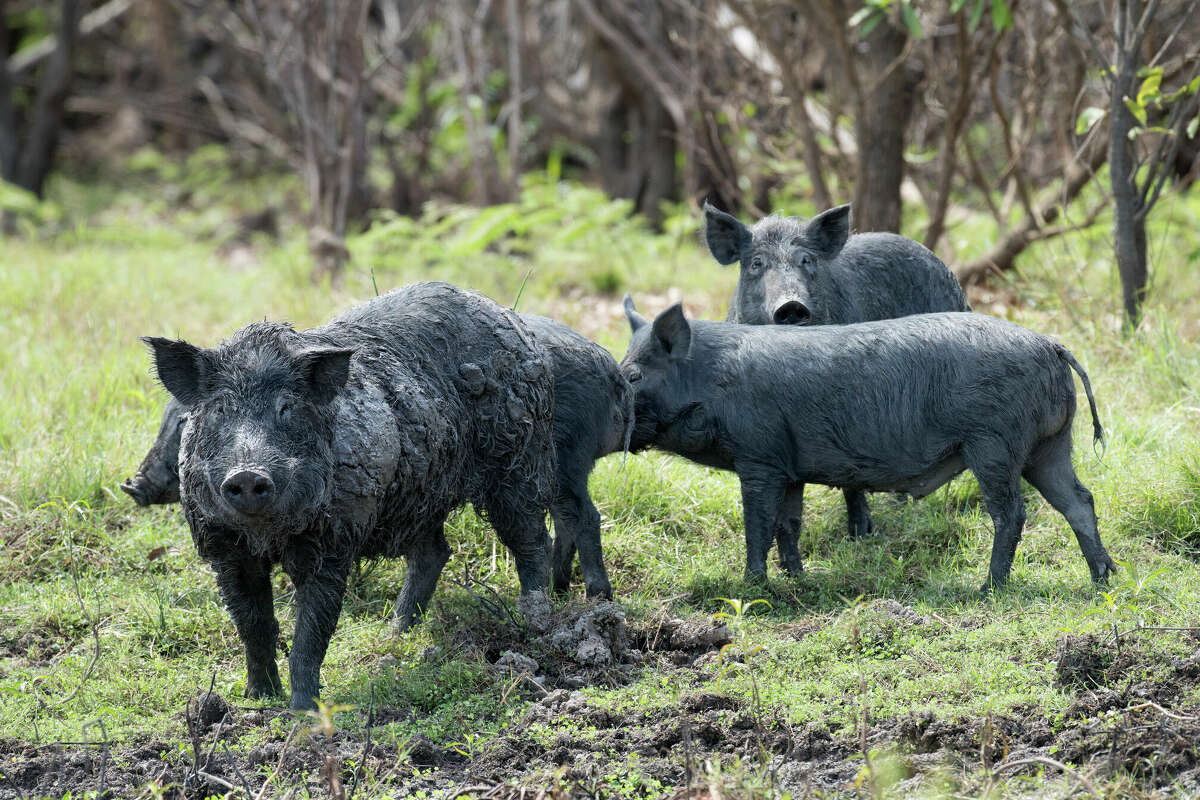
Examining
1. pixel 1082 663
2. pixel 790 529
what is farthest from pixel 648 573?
pixel 1082 663

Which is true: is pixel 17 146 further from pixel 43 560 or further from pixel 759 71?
pixel 43 560

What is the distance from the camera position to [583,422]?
5328mm

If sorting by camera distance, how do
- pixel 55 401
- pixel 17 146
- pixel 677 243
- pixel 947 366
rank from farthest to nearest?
1. pixel 17 146
2. pixel 677 243
3. pixel 55 401
4. pixel 947 366

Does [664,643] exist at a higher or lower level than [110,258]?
lower

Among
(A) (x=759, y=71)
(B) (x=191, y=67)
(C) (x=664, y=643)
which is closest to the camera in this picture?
(C) (x=664, y=643)

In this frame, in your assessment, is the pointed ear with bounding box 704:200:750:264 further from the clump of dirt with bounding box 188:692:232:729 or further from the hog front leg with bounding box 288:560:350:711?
the clump of dirt with bounding box 188:692:232:729

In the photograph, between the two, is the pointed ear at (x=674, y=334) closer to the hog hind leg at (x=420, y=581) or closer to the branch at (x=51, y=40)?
the hog hind leg at (x=420, y=581)

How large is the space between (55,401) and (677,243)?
5590 mm

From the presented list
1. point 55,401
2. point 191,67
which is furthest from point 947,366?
point 191,67

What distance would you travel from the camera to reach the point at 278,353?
4133mm

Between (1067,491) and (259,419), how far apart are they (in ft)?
10.1

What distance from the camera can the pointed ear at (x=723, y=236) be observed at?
623cm

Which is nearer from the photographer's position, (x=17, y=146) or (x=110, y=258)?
(x=110, y=258)

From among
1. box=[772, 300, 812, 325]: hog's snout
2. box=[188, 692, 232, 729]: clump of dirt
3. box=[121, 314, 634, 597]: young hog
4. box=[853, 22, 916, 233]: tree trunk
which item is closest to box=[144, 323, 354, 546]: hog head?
box=[188, 692, 232, 729]: clump of dirt
